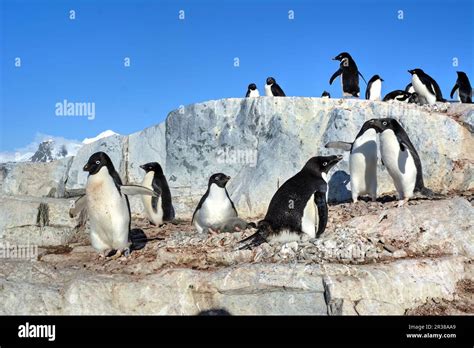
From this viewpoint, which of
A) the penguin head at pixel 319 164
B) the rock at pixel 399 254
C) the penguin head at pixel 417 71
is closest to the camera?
the rock at pixel 399 254

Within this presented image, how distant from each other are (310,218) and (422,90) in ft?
25.7

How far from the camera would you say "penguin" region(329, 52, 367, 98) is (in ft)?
40.8

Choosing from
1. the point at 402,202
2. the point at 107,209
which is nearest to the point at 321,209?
the point at 402,202

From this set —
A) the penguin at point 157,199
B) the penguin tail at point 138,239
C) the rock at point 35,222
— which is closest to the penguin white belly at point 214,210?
the penguin tail at point 138,239

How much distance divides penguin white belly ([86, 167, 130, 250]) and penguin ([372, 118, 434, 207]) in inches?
137

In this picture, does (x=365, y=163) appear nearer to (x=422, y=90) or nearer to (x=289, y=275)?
(x=289, y=275)

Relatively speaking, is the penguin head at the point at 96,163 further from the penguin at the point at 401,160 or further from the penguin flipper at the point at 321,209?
the penguin at the point at 401,160

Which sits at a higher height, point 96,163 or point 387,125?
point 387,125

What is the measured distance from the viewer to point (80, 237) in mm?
7418

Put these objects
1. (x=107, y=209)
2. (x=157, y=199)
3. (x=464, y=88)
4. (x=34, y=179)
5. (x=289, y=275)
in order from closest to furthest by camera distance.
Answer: (x=289, y=275) → (x=107, y=209) → (x=157, y=199) → (x=34, y=179) → (x=464, y=88)

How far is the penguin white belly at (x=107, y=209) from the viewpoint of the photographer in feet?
19.0

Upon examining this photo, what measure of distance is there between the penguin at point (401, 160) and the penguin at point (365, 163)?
223 millimetres

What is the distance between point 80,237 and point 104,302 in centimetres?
299

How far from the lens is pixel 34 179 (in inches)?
409
